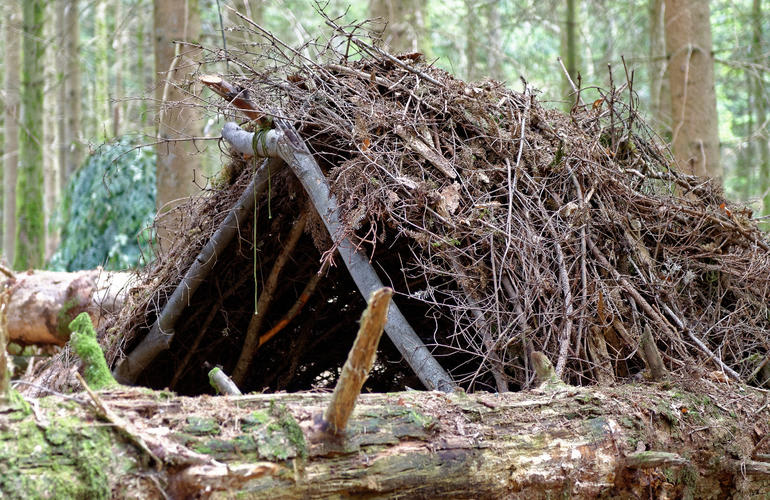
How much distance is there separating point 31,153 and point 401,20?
603 cm

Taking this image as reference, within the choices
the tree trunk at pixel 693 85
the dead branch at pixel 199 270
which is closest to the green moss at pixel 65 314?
the dead branch at pixel 199 270

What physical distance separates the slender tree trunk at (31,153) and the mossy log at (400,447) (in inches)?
392

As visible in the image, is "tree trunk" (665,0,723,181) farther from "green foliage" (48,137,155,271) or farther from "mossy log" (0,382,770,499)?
"green foliage" (48,137,155,271)

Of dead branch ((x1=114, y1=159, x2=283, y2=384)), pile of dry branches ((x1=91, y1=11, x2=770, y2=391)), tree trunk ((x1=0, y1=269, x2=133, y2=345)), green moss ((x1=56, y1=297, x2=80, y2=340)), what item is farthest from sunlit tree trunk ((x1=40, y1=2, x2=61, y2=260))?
pile of dry branches ((x1=91, y1=11, x2=770, y2=391))

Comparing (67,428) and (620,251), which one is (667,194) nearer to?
(620,251)

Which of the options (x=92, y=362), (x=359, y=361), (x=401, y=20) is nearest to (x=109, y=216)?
(x=401, y=20)

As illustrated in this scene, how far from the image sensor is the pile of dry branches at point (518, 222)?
10.2ft

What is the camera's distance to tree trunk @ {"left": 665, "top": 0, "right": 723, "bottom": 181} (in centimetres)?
795

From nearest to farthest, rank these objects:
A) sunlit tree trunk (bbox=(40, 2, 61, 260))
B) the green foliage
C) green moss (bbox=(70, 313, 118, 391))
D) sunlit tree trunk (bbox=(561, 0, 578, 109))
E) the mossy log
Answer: the mossy log, green moss (bbox=(70, 313, 118, 391)), the green foliage, sunlit tree trunk (bbox=(561, 0, 578, 109)), sunlit tree trunk (bbox=(40, 2, 61, 260))

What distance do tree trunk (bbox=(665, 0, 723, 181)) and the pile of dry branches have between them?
3.92m

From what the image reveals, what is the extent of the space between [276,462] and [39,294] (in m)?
5.18

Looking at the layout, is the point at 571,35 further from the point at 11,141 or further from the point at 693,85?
the point at 11,141

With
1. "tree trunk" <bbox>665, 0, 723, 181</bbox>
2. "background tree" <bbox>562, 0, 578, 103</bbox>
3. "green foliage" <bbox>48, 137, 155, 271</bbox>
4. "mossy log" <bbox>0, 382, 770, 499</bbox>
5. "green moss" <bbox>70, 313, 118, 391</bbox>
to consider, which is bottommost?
"mossy log" <bbox>0, 382, 770, 499</bbox>

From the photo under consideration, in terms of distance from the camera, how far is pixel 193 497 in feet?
5.79
